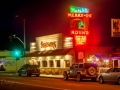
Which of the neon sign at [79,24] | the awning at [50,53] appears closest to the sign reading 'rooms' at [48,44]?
the awning at [50,53]

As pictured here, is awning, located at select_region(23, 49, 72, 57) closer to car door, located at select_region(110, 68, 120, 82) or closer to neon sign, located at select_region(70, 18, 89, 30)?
neon sign, located at select_region(70, 18, 89, 30)

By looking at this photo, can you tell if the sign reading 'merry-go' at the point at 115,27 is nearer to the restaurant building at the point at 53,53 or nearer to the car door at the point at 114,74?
the restaurant building at the point at 53,53

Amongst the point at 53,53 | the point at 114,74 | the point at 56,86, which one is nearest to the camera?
the point at 56,86

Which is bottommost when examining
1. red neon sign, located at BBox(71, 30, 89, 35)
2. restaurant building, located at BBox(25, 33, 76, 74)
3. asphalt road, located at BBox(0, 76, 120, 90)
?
asphalt road, located at BBox(0, 76, 120, 90)

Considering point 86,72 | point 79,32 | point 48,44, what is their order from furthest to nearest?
point 48,44
point 79,32
point 86,72

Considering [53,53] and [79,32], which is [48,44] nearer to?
[53,53]

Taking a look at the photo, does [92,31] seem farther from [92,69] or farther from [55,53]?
[92,69]

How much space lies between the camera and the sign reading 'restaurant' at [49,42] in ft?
158

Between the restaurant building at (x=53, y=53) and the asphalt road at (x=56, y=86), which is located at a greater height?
the restaurant building at (x=53, y=53)

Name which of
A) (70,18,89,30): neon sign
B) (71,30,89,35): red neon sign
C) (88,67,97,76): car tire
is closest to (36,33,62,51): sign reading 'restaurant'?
(70,18,89,30): neon sign

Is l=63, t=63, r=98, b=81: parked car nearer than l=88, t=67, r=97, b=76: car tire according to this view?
Yes

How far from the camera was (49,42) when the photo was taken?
51.4 metres

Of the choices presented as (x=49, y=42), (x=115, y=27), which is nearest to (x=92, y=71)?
(x=115, y=27)

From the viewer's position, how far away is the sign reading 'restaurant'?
48266 mm
